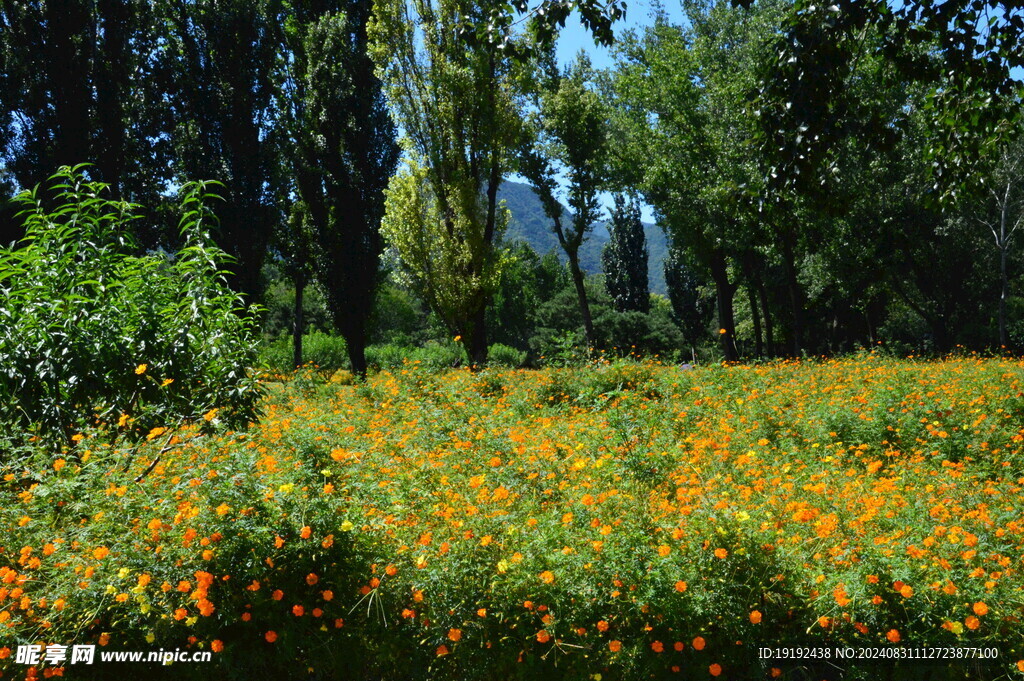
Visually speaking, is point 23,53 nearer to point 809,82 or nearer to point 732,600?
point 809,82

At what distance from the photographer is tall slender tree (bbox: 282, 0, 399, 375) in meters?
17.5

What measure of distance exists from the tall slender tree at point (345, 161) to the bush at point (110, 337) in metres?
12.4

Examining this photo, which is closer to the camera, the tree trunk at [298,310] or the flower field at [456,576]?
the flower field at [456,576]

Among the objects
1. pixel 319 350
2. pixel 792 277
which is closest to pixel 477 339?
pixel 792 277

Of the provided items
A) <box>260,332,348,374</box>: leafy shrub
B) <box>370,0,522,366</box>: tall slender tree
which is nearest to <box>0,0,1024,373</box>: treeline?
<box>370,0,522,366</box>: tall slender tree

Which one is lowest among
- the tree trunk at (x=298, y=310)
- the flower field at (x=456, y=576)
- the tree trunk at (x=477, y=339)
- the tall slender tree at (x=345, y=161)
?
the flower field at (x=456, y=576)

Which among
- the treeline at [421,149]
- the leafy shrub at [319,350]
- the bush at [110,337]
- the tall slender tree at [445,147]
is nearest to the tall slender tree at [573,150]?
the treeline at [421,149]

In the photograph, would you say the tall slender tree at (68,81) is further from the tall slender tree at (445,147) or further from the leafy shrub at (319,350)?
the leafy shrub at (319,350)

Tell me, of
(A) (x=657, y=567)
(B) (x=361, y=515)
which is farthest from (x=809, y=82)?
(B) (x=361, y=515)

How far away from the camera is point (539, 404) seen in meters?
8.76

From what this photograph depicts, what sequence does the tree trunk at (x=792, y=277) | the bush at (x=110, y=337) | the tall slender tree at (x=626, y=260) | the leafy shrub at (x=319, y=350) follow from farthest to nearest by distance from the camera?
the tall slender tree at (x=626, y=260)
the leafy shrub at (x=319, y=350)
the tree trunk at (x=792, y=277)
the bush at (x=110, y=337)

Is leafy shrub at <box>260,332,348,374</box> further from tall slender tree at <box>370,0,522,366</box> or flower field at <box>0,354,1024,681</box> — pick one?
flower field at <box>0,354,1024,681</box>

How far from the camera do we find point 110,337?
4.34 meters

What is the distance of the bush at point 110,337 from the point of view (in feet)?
13.9
